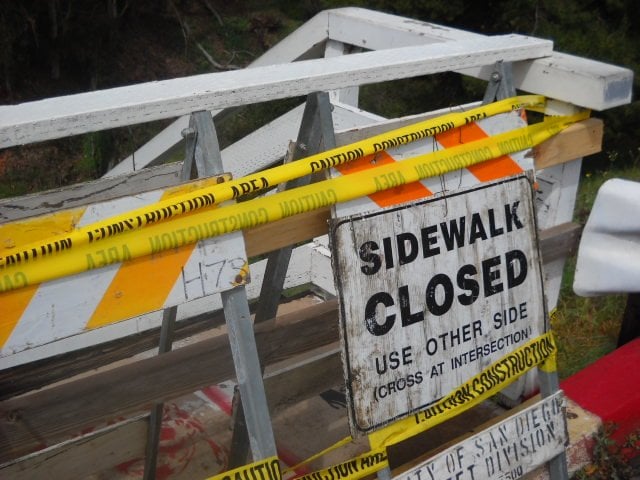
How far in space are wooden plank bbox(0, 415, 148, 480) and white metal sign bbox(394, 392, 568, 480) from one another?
1.03m

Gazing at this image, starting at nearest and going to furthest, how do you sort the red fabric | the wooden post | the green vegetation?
the wooden post
the red fabric
the green vegetation

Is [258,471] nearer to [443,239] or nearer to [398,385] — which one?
[398,385]

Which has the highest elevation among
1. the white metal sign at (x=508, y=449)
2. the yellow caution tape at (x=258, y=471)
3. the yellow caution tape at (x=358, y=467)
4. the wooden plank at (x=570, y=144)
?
the wooden plank at (x=570, y=144)

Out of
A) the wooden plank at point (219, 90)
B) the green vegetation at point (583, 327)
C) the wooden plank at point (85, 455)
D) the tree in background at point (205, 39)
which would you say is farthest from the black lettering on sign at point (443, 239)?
the tree in background at point (205, 39)

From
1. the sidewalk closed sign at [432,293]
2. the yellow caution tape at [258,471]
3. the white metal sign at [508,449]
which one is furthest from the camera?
the white metal sign at [508,449]

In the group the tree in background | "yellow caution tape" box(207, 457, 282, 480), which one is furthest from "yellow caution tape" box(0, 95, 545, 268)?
the tree in background

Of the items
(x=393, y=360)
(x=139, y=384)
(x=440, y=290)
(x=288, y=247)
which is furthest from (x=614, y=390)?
(x=139, y=384)

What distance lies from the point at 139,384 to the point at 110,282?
0.61 meters

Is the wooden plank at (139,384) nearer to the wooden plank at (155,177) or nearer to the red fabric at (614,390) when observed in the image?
the wooden plank at (155,177)

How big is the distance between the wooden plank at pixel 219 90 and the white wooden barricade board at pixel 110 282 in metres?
0.21

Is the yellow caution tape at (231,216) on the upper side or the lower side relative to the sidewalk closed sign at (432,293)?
upper

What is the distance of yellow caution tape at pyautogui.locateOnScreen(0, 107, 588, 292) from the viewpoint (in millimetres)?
2062

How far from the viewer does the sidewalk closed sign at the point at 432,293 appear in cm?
255

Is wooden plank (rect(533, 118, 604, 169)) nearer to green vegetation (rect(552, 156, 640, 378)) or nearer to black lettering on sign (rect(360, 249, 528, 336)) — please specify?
black lettering on sign (rect(360, 249, 528, 336))
